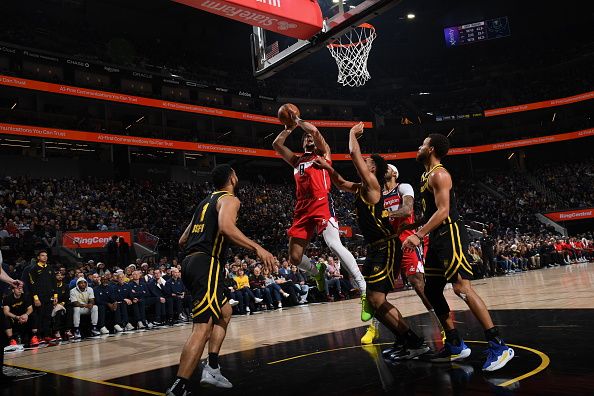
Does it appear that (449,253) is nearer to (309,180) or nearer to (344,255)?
(344,255)

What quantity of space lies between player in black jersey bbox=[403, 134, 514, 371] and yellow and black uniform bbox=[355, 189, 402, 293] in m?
0.33

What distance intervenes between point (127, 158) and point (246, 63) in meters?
12.2

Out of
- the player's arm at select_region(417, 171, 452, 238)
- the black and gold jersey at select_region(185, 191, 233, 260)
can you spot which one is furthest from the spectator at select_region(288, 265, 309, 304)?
the player's arm at select_region(417, 171, 452, 238)

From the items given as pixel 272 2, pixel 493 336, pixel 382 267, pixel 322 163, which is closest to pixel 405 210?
pixel 382 267

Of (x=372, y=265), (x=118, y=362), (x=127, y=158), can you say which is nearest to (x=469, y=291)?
(x=372, y=265)

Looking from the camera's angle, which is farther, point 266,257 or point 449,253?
point 449,253

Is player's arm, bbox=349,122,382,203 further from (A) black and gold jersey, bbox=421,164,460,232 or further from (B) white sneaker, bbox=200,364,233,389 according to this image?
(B) white sneaker, bbox=200,364,233,389

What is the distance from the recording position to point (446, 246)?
3916 mm

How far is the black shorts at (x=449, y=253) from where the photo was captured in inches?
151

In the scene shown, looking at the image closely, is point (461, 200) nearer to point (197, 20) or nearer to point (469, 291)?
point (197, 20)

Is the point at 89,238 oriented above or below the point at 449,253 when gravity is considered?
above

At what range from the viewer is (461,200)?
32875 millimetres

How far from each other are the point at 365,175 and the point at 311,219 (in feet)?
4.50

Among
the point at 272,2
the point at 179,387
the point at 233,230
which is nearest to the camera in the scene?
the point at 179,387
